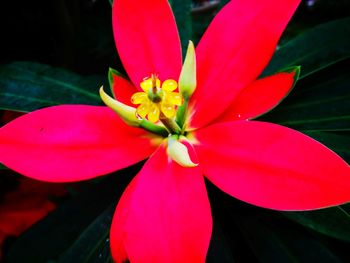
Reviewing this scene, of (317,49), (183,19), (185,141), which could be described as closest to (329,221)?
(185,141)

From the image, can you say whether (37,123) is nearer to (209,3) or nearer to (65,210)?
(65,210)

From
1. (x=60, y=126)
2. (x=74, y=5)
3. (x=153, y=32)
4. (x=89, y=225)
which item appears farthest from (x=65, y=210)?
(x=74, y=5)

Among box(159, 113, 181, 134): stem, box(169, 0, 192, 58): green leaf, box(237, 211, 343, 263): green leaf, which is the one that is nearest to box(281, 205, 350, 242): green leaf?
box(237, 211, 343, 263): green leaf

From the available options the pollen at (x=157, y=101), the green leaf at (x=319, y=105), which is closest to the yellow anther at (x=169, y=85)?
the pollen at (x=157, y=101)

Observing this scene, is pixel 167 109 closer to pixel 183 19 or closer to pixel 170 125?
pixel 170 125

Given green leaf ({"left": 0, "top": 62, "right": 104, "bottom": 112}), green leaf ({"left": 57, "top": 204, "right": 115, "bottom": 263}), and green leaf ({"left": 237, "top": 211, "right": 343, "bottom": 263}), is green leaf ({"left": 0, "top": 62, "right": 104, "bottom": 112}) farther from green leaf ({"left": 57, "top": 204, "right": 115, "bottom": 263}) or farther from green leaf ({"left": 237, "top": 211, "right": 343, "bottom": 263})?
green leaf ({"left": 237, "top": 211, "right": 343, "bottom": 263})

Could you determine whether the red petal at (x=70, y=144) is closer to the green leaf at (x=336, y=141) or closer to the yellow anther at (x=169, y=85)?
the yellow anther at (x=169, y=85)
